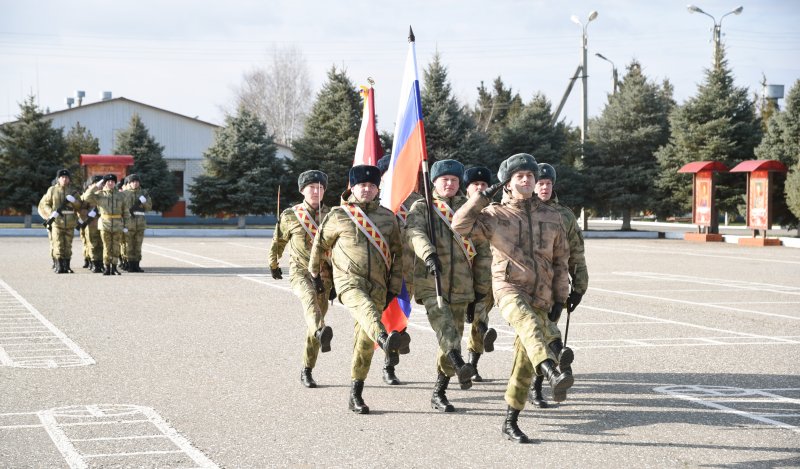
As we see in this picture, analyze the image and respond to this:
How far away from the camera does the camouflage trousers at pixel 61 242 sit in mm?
20328

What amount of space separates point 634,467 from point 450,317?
1936mm

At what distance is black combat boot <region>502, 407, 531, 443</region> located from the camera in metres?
6.33

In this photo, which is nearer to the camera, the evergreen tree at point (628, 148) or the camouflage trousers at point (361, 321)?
the camouflage trousers at point (361, 321)

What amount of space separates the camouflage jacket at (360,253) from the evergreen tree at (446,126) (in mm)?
35008

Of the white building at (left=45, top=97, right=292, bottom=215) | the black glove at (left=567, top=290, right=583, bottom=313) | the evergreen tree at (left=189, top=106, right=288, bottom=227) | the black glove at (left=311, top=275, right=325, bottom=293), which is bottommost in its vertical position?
the black glove at (left=567, top=290, right=583, bottom=313)

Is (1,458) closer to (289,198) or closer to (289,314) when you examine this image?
(289,314)

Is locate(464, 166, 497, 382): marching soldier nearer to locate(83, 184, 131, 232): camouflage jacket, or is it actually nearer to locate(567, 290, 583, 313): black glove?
locate(567, 290, 583, 313): black glove

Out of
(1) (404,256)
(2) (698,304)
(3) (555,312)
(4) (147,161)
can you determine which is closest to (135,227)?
(2) (698,304)

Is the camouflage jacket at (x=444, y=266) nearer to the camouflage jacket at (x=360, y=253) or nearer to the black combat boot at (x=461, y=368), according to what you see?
the camouflage jacket at (x=360, y=253)

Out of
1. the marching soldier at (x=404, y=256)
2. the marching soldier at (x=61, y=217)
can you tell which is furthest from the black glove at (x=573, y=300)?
the marching soldier at (x=61, y=217)

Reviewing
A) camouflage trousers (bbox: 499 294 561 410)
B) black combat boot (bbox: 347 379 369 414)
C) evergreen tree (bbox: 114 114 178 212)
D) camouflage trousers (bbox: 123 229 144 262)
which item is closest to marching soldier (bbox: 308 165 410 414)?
black combat boot (bbox: 347 379 369 414)

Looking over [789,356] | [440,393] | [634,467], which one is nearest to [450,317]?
[440,393]

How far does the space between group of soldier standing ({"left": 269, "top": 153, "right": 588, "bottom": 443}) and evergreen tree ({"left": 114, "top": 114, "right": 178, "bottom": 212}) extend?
4155 cm

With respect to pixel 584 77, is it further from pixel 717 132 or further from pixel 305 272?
pixel 305 272
